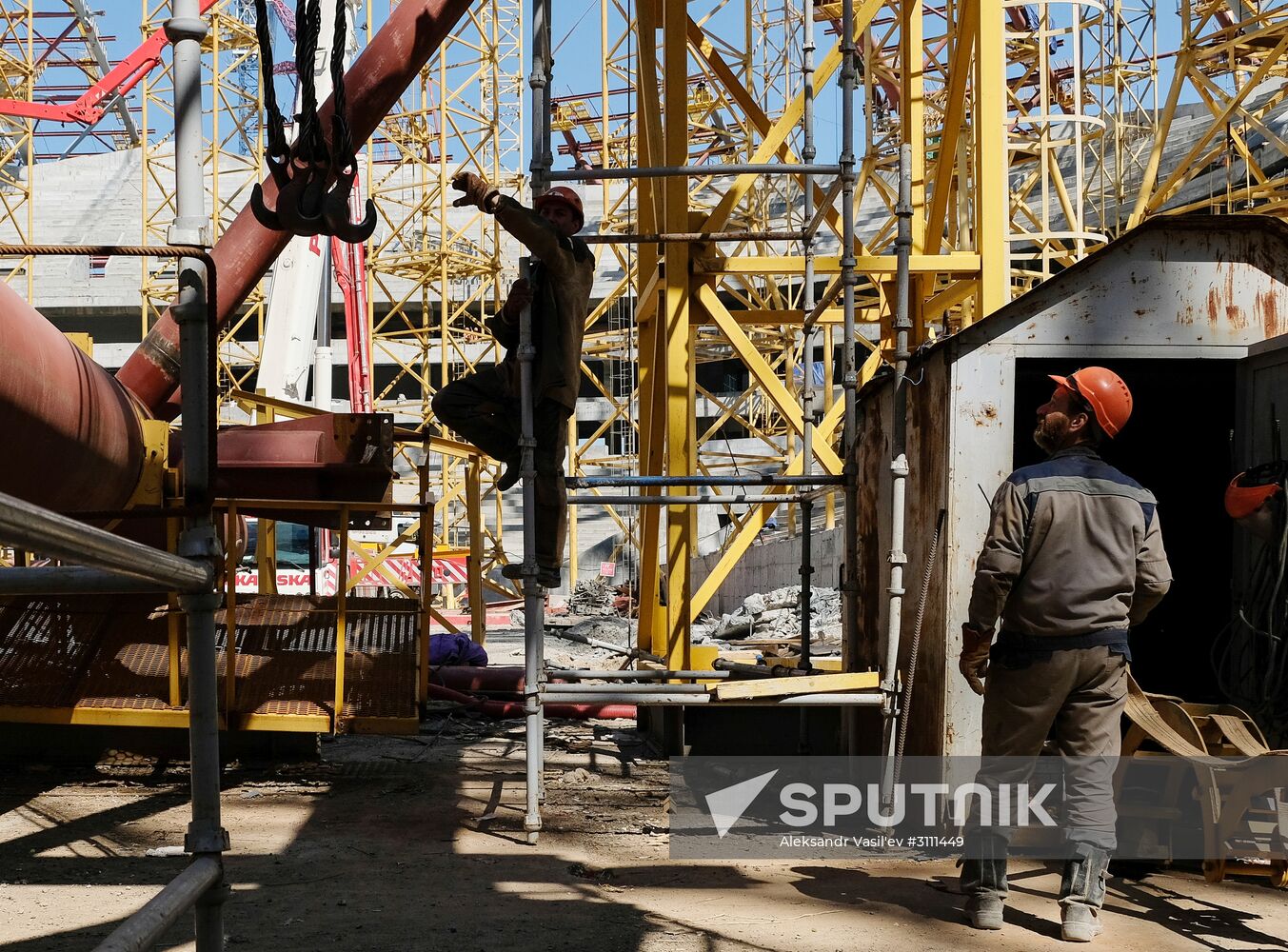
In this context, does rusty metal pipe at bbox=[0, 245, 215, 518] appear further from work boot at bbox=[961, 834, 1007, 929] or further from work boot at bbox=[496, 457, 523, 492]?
work boot at bbox=[961, 834, 1007, 929]

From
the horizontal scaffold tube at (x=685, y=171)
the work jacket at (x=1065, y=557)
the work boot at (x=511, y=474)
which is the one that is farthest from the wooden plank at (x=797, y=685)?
the horizontal scaffold tube at (x=685, y=171)

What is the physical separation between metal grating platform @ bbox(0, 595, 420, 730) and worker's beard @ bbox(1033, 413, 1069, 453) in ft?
12.3

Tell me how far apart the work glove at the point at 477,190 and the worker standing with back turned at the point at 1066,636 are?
2.35 m

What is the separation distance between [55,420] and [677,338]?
3.85 meters

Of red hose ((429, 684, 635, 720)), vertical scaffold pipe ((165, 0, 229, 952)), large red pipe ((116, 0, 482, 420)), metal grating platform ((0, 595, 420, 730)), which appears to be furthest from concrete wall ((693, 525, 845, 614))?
vertical scaffold pipe ((165, 0, 229, 952))

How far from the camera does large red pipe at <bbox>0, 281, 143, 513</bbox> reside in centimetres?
392

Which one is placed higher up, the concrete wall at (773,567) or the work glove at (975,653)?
the work glove at (975,653)

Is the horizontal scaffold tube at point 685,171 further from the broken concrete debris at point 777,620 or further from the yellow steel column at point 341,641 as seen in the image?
the broken concrete debris at point 777,620

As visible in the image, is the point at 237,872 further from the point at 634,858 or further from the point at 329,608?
the point at 329,608

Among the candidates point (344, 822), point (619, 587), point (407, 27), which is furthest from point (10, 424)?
point (619, 587)

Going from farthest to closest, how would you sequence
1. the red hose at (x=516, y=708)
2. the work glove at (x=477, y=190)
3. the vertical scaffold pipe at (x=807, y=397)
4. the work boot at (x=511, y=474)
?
the red hose at (x=516, y=708), the vertical scaffold pipe at (x=807, y=397), the work boot at (x=511, y=474), the work glove at (x=477, y=190)

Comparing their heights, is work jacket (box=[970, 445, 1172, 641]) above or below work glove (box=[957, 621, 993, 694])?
above

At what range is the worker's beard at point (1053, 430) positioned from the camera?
4.78m

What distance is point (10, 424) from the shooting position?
3.90 metres
